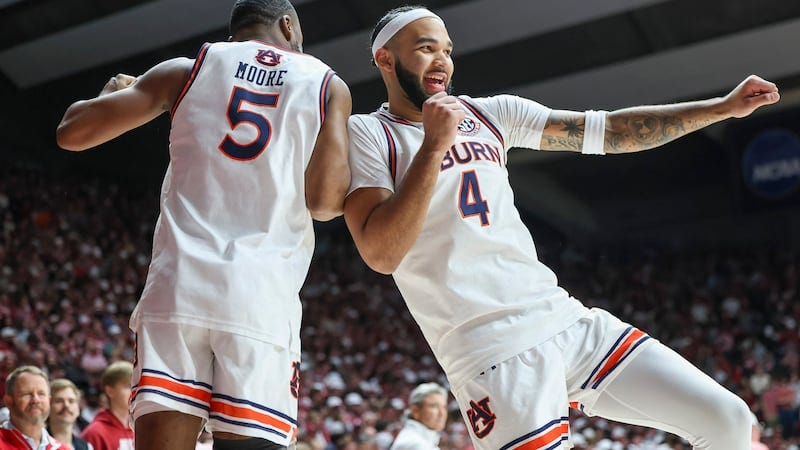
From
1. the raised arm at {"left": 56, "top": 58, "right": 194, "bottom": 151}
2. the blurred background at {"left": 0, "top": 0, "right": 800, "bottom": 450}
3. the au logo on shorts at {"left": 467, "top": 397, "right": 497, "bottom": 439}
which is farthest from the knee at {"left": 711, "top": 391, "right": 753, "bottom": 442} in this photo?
the blurred background at {"left": 0, "top": 0, "right": 800, "bottom": 450}

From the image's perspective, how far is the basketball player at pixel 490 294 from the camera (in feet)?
9.99

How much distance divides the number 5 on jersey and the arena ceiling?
13.2 m

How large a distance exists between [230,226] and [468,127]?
1106mm

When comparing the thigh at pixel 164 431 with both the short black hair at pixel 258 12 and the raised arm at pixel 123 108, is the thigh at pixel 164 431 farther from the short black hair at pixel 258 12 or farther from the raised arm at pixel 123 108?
the short black hair at pixel 258 12

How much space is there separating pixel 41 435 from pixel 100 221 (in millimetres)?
14478

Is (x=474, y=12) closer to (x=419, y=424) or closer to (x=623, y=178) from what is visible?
(x=623, y=178)

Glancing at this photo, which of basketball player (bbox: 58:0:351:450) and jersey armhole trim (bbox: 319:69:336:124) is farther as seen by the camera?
jersey armhole trim (bbox: 319:69:336:124)

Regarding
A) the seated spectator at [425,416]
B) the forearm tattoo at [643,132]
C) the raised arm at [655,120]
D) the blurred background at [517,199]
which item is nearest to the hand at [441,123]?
the raised arm at [655,120]

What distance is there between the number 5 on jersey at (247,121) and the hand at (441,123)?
0.46 metres

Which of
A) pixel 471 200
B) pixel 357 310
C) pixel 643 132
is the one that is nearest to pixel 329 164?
pixel 471 200

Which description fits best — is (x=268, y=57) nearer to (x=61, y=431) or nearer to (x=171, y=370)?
(x=171, y=370)

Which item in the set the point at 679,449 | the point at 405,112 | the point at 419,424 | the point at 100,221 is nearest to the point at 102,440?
the point at 419,424

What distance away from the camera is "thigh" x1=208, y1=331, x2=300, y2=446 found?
2.62m

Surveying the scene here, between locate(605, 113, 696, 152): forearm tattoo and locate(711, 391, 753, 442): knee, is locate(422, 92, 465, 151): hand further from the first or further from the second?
locate(711, 391, 753, 442): knee
